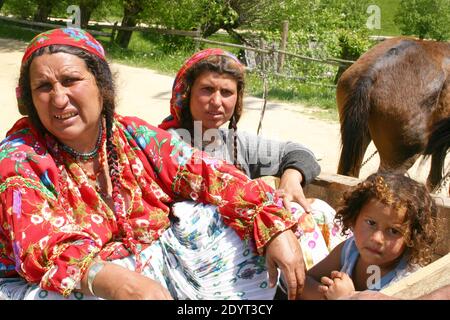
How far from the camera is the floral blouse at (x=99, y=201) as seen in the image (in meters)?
1.53

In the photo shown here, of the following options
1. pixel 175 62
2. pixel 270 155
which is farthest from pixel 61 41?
pixel 175 62

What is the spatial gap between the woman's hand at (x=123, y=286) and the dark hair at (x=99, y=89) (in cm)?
44

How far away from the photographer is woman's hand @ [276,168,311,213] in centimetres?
221

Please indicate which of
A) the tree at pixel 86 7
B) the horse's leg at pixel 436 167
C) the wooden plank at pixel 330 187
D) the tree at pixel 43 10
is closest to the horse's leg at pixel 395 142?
the horse's leg at pixel 436 167

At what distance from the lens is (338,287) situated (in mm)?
1737

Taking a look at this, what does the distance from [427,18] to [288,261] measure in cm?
1999

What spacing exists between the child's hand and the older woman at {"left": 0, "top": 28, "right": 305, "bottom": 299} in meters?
0.10

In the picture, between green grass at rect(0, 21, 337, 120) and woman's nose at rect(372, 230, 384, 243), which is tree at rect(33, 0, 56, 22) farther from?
woman's nose at rect(372, 230, 384, 243)

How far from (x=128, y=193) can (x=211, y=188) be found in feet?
0.98

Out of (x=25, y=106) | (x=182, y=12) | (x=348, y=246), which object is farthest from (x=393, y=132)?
(x=182, y=12)

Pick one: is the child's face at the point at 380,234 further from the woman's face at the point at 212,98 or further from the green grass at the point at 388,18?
the green grass at the point at 388,18

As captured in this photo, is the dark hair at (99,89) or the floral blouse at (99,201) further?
the dark hair at (99,89)

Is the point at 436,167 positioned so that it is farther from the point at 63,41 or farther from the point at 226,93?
the point at 63,41

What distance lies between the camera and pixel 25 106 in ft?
5.88
